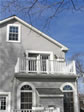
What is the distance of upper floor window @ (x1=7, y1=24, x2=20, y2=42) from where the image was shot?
44.5 feet

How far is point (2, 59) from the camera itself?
12.9 meters

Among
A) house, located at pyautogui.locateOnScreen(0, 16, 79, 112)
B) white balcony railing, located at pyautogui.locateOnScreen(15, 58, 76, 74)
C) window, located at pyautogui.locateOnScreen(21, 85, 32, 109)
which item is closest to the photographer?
house, located at pyautogui.locateOnScreen(0, 16, 79, 112)

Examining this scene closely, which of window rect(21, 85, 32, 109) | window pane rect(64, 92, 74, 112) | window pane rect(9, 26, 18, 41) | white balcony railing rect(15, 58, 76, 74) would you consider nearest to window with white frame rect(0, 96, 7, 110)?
window rect(21, 85, 32, 109)

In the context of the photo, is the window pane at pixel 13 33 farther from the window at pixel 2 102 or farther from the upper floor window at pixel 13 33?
the window at pixel 2 102

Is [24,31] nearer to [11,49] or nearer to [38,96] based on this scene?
[11,49]

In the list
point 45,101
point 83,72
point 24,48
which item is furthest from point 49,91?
point 83,72

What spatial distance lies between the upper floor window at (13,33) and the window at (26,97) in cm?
414

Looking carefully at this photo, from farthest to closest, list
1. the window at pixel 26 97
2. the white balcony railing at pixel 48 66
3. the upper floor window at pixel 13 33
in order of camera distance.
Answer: the upper floor window at pixel 13 33 → the white balcony railing at pixel 48 66 → the window at pixel 26 97

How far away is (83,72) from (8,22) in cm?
2213

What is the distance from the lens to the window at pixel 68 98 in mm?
11529

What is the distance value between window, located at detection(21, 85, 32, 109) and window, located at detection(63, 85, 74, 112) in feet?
7.63

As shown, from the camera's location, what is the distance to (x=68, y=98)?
Result: 1168 centimetres

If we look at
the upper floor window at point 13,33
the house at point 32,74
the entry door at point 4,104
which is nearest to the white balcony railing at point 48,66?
the house at point 32,74

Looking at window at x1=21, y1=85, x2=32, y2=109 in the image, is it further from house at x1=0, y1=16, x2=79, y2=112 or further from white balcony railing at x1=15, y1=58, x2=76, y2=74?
white balcony railing at x1=15, y1=58, x2=76, y2=74
